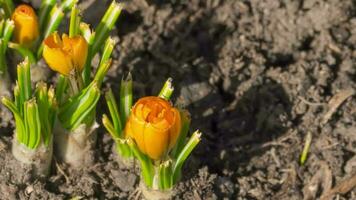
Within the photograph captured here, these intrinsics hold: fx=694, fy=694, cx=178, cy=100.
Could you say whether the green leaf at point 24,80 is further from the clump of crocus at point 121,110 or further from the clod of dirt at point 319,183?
the clod of dirt at point 319,183

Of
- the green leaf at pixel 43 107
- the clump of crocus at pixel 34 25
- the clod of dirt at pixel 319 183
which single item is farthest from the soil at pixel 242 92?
the clump of crocus at pixel 34 25

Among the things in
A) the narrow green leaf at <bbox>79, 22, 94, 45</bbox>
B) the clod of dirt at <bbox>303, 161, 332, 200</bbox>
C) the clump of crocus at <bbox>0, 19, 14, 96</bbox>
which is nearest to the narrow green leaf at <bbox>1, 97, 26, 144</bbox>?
the clump of crocus at <bbox>0, 19, 14, 96</bbox>

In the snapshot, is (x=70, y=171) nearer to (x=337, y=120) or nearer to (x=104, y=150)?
(x=104, y=150)

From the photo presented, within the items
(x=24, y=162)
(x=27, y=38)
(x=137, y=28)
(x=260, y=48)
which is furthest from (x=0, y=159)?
(x=260, y=48)

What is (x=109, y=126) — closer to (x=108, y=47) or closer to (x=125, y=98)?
(x=125, y=98)

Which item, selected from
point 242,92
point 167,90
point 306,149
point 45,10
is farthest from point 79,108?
point 306,149

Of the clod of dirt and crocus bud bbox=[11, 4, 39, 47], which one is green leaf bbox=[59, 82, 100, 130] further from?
the clod of dirt
